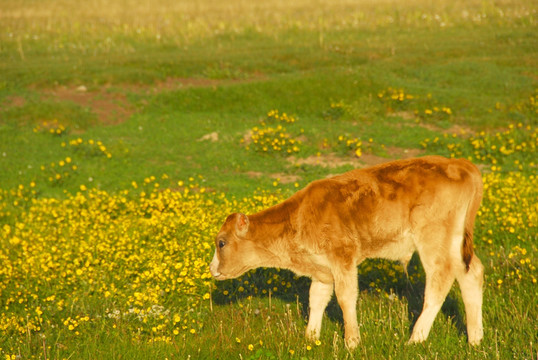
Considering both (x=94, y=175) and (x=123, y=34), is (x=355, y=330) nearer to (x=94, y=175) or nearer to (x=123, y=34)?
(x=94, y=175)

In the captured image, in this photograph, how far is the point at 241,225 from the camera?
7715mm

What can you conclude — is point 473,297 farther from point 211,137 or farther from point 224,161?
point 211,137

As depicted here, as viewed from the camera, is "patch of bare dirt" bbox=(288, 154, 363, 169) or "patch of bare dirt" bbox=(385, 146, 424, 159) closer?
"patch of bare dirt" bbox=(288, 154, 363, 169)

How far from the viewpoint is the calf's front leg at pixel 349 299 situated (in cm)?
745

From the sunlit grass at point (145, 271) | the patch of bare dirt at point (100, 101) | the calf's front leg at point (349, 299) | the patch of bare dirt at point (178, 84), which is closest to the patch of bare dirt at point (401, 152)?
the sunlit grass at point (145, 271)

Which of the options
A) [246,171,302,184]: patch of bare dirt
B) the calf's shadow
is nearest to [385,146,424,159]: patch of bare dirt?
[246,171,302,184]: patch of bare dirt

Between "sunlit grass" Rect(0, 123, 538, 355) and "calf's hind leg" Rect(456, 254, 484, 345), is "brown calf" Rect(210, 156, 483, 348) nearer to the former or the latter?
"calf's hind leg" Rect(456, 254, 484, 345)

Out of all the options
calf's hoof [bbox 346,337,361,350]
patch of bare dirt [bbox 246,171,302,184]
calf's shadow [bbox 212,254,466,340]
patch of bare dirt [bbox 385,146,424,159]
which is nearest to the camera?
calf's hoof [bbox 346,337,361,350]

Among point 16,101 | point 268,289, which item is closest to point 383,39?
point 16,101

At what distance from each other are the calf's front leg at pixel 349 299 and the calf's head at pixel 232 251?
1.11m

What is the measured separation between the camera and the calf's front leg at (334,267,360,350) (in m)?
7.45

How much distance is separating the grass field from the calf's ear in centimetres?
119

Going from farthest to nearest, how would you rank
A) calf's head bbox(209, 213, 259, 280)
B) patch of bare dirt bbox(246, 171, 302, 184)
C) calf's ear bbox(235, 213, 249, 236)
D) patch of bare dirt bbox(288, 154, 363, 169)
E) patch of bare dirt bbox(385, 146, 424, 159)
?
1. patch of bare dirt bbox(385, 146, 424, 159)
2. patch of bare dirt bbox(288, 154, 363, 169)
3. patch of bare dirt bbox(246, 171, 302, 184)
4. calf's head bbox(209, 213, 259, 280)
5. calf's ear bbox(235, 213, 249, 236)

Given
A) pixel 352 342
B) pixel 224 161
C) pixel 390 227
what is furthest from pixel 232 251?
pixel 224 161
